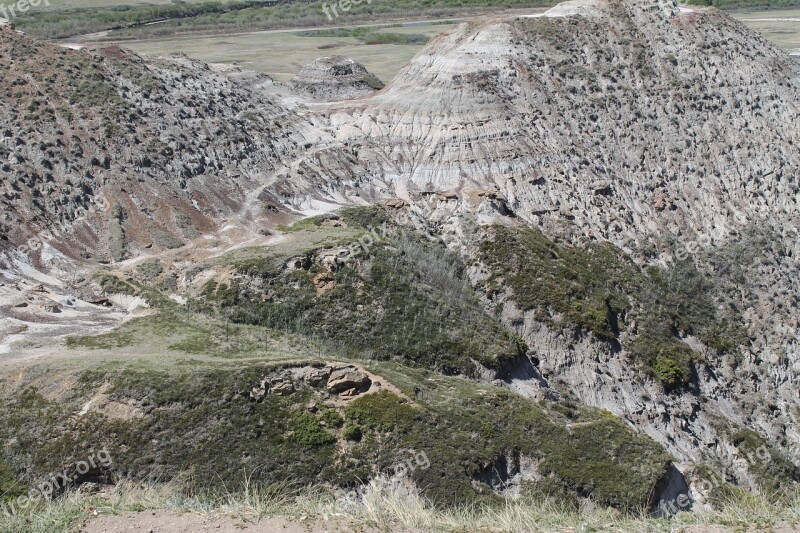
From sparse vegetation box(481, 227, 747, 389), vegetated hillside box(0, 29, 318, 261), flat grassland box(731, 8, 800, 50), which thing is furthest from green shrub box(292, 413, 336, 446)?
flat grassland box(731, 8, 800, 50)

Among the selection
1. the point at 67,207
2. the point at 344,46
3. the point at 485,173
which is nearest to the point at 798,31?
the point at 344,46

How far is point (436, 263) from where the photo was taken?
50.6 metres

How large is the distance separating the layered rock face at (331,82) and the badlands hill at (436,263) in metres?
5.38

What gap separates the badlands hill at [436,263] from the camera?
102 feet

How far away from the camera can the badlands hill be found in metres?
31.1

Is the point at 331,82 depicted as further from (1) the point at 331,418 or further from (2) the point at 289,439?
(2) the point at 289,439

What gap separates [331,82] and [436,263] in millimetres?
40896

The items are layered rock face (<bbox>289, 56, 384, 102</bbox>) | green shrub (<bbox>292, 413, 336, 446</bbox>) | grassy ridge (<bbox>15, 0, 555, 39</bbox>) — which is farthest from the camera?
grassy ridge (<bbox>15, 0, 555, 39</bbox>)

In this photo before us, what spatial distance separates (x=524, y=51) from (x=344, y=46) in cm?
8804

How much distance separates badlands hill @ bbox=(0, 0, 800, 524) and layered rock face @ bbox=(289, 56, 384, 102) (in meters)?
5.38

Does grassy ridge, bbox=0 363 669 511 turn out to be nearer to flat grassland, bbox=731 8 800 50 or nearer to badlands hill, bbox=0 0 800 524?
badlands hill, bbox=0 0 800 524

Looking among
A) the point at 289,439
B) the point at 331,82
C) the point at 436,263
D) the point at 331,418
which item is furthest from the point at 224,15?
the point at 289,439

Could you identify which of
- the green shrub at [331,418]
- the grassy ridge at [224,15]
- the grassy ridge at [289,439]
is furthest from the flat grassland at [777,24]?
the green shrub at [331,418]

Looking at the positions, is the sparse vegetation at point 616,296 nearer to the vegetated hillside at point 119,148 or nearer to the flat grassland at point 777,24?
the vegetated hillside at point 119,148
